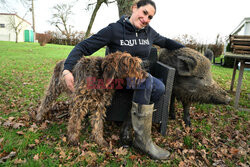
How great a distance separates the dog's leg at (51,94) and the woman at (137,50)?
2.10ft

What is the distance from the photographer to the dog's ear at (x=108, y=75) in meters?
2.13

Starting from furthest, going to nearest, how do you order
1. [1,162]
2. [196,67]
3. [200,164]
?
1. [196,67]
2. [200,164]
3. [1,162]

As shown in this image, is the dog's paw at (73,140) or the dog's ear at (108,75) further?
the dog's paw at (73,140)

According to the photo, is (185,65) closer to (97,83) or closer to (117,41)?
(117,41)

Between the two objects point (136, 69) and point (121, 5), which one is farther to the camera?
point (121, 5)

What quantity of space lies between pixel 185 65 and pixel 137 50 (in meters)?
1.02

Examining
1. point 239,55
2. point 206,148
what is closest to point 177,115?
point 206,148

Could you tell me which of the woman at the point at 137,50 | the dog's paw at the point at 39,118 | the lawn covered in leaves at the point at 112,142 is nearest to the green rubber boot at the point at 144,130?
the woman at the point at 137,50

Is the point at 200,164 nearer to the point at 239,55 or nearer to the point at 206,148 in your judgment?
the point at 206,148

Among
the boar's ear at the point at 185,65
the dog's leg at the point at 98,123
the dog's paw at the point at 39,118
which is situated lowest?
the dog's paw at the point at 39,118

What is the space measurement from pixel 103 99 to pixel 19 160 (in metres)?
1.32

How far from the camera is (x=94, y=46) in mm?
2584

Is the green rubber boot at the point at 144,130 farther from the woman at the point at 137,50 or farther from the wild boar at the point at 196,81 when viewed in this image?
the wild boar at the point at 196,81

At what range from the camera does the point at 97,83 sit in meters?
2.35
